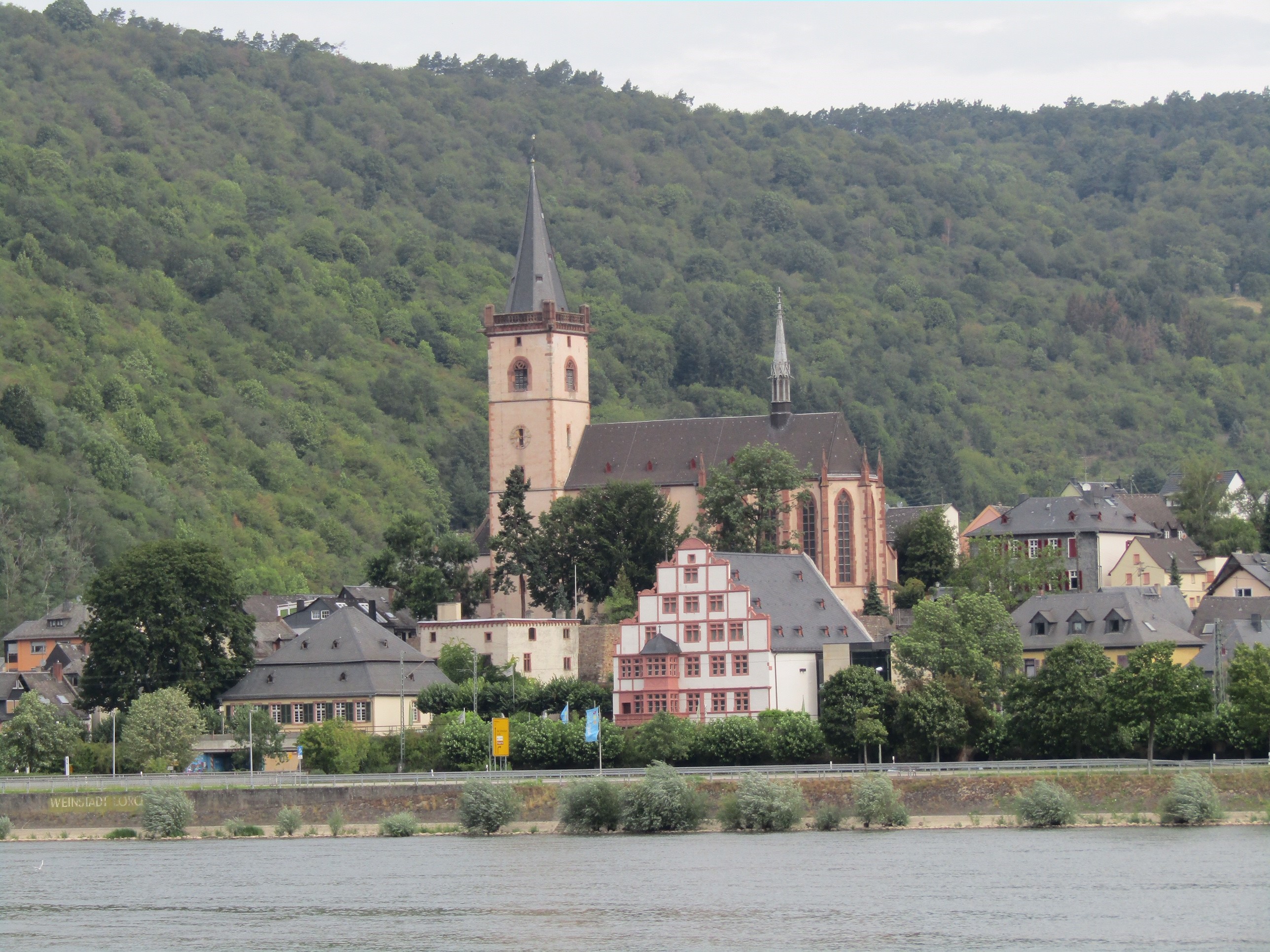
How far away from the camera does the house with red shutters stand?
110812 mm

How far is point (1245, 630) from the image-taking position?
361 ft

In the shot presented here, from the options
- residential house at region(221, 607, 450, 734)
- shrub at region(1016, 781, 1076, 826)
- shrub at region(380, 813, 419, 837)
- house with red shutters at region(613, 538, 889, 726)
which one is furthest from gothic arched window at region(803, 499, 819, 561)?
shrub at region(1016, 781, 1076, 826)

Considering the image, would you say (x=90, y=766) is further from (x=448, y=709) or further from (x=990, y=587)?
(x=990, y=587)

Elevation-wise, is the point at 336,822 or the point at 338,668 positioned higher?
the point at 338,668

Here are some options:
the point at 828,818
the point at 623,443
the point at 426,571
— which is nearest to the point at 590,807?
the point at 828,818

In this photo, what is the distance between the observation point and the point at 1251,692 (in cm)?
9219

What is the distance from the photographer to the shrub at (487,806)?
9106cm

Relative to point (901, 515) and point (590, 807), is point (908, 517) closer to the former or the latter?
point (901, 515)

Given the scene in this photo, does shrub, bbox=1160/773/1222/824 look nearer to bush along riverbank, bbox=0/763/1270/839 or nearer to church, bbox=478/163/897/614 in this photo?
bush along riverbank, bbox=0/763/1270/839

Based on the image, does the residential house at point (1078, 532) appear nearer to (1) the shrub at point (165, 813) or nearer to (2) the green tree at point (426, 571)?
(2) the green tree at point (426, 571)

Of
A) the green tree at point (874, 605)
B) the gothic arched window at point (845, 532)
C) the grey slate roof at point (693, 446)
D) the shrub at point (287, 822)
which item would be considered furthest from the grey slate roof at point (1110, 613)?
the shrub at point (287, 822)

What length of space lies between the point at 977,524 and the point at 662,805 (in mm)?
70779

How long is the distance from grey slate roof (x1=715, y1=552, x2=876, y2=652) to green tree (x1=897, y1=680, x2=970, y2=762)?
12.4 m

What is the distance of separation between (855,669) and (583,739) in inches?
457
